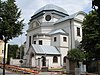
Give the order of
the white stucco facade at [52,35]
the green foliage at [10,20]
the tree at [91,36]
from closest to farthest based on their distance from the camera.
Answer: the green foliage at [10,20] < the tree at [91,36] < the white stucco facade at [52,35]

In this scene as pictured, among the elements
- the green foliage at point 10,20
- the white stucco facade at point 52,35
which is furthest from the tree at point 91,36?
the green foliage at point 10,20

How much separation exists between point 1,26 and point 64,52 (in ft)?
114

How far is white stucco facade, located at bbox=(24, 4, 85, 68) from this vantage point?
5009 centimetres

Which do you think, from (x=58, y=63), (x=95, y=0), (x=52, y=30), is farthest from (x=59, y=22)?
(x=95, y=0)

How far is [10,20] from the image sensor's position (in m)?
20.8

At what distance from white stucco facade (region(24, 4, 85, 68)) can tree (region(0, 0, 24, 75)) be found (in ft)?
85.1

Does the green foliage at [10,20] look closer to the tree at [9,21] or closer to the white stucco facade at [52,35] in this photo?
the tree at [9,21]

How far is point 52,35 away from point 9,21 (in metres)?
35.5

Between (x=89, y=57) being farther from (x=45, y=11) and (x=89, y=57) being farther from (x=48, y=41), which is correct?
(x=45, y=11)

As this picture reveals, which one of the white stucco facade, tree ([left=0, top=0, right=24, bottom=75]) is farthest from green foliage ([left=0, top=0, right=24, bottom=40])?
the white stucco facade

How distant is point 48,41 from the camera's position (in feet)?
184

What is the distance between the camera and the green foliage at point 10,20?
20.3 m

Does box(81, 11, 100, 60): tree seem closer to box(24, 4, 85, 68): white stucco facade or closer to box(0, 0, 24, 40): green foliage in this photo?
box(24, 4, 85, 68): white stucco facade

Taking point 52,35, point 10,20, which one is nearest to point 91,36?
point 52,35
